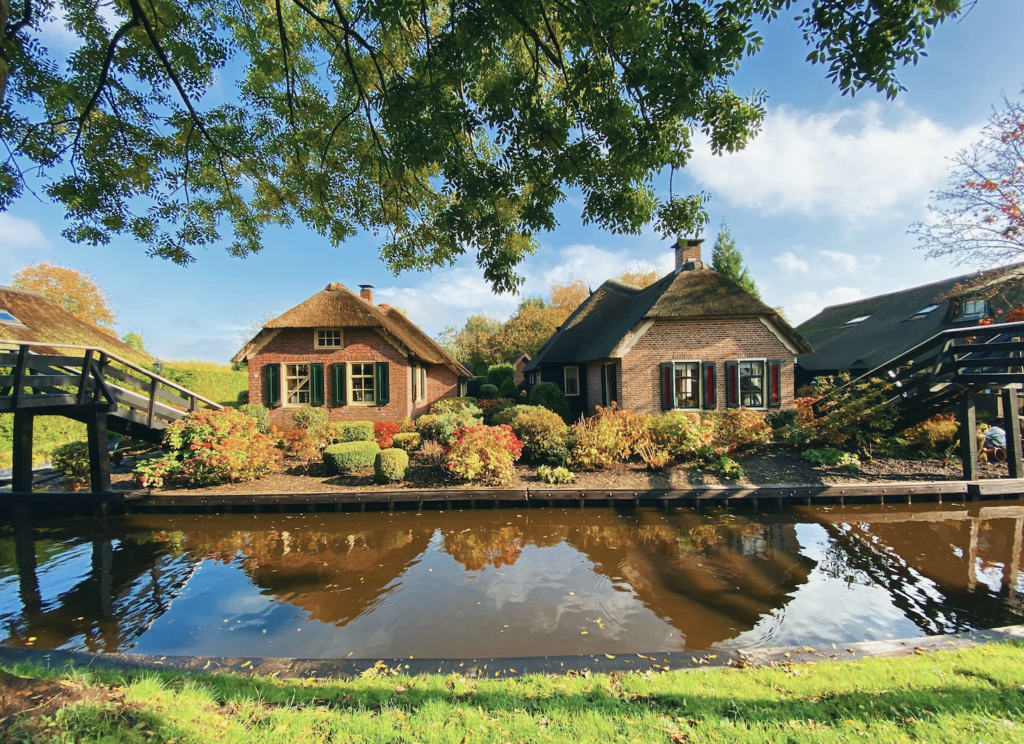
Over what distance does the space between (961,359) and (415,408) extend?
17320 millimetres

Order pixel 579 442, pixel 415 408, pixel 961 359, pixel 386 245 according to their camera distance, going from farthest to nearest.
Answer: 1. pixel 415 408
2. pixel 579 442
3. pixel 961 359
4. pixel 386 245

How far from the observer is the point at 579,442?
11508 mm

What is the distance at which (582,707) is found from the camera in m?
3.09

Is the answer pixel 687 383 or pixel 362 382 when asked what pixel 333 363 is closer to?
pixel 362 382

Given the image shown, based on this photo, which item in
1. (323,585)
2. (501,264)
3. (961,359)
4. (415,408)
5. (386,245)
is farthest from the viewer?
(415,408)

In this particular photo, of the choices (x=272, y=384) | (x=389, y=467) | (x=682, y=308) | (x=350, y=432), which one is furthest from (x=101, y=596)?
(x=682, y=308)

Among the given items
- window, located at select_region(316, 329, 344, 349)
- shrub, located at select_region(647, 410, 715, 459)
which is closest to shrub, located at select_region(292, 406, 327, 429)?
window, located at select_region(316, 329, 344, 349)

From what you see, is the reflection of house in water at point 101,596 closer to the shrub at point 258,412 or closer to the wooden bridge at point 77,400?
the wooden bridge at point 77,400

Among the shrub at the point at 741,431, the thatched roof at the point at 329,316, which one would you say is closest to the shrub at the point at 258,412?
the thatched roof at the point at 329,316

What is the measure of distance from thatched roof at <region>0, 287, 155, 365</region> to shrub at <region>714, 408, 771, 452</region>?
20.8 meters

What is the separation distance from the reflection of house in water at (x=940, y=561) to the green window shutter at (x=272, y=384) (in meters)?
A: 17.0

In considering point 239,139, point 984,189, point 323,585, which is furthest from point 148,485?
point 984,189

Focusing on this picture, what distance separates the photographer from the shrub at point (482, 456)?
10.4m

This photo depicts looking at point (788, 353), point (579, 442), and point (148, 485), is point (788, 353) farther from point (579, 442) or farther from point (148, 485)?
point (148, 485)
